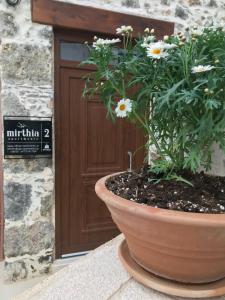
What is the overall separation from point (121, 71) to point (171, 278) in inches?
23.5

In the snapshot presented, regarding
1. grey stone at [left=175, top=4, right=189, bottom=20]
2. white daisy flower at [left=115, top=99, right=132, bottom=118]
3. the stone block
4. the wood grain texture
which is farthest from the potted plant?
grey stone at [left=175, top=4, right=189, bottom=20]

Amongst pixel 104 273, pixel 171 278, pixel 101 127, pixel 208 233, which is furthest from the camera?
pixel 101 127

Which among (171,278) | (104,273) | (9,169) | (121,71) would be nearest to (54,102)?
(9,169)

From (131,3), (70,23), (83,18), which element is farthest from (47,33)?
(131,3)

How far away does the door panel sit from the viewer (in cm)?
239

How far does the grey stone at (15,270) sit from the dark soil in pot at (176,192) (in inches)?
65.4

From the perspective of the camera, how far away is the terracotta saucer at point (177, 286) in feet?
2.20

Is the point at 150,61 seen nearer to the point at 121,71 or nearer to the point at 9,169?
the point at 121,71

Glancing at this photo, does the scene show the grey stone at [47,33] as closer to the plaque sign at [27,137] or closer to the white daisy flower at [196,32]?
the plaque sign at [27,137]

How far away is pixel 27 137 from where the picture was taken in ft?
7.08

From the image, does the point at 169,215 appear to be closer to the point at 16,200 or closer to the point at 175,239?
the point at 175,239

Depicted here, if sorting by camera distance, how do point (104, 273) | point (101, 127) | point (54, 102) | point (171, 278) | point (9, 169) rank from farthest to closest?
point (101, 127) → point (54, 102) → point (9, 169) → point (104, 273) → point (171, 278)

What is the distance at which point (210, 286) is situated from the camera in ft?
2.31

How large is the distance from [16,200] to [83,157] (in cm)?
67
